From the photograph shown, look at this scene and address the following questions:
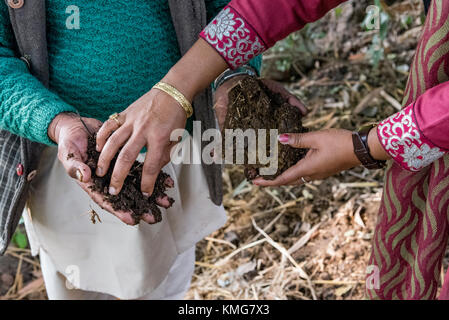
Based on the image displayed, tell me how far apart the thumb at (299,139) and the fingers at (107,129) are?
1.39 ft

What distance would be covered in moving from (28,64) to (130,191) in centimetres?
43

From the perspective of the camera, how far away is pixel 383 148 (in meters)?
1.00

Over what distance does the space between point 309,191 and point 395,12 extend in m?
1.54

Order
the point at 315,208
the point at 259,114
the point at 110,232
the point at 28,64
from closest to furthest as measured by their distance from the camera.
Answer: the point at 28,64 → the point at 259,114 → the point at 110,232 → the point at 315,208

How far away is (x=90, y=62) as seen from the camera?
3.84ft

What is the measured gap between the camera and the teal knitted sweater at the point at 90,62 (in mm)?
1076

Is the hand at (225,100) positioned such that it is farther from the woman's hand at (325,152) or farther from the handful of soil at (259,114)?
the woman's hand at (325,152)

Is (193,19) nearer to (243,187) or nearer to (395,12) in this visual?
(243,187)

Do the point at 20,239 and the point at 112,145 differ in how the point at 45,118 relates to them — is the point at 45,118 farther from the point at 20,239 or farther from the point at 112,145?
the point at 20,239

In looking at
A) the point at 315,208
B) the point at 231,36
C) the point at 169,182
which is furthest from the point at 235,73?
the point at 315,208

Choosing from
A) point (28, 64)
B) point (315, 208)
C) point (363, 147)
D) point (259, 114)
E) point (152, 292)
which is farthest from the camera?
point (315, 208)

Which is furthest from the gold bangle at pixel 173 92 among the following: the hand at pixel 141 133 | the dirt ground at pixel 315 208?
the dirt ground at pixel 315 208

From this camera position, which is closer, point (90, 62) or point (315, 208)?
point (90, 62)
